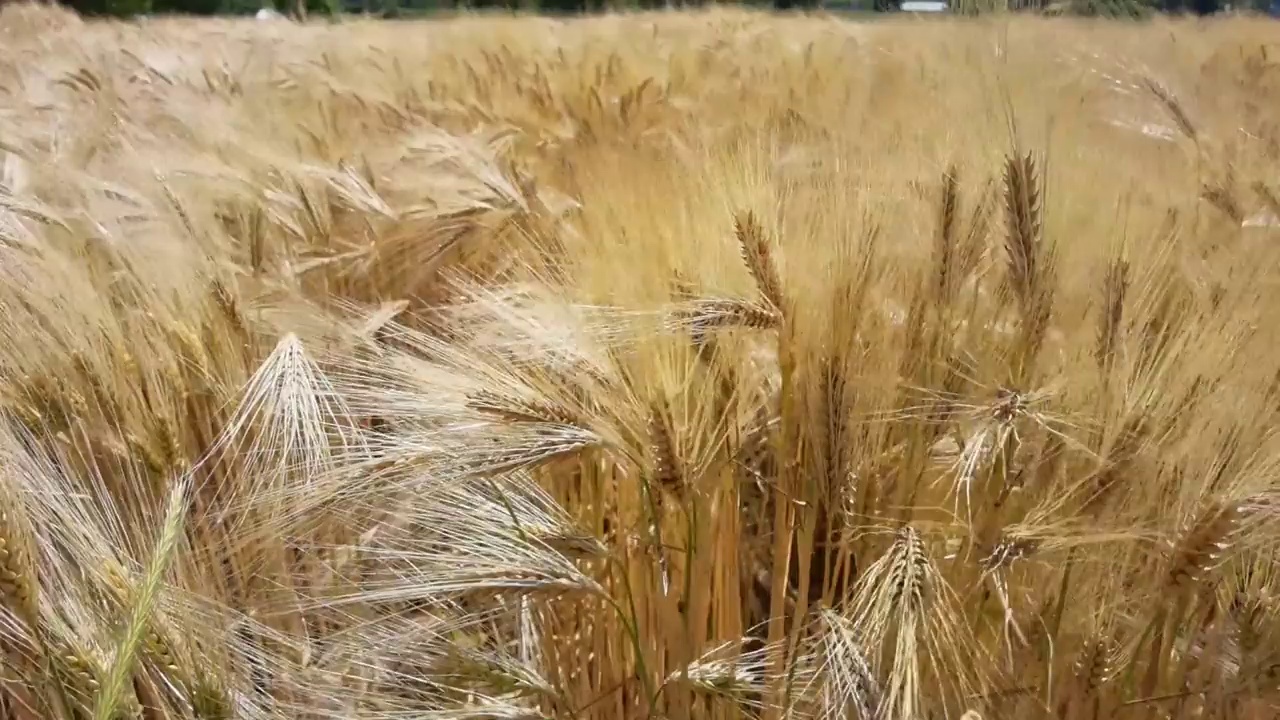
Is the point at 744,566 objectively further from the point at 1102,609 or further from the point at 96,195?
the point at 96,195

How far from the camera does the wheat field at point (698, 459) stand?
493 mm

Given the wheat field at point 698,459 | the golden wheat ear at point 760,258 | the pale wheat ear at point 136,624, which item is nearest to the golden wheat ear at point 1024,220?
the wheat field at point 698,459

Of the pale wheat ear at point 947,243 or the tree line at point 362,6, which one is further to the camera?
the tree line at point 362,6

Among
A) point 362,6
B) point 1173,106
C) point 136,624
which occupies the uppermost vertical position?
point 362,6

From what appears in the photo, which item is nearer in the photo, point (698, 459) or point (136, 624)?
point (136, 624)

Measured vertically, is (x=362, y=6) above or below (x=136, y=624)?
above

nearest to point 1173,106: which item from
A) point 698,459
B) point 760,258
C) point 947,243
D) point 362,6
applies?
point 947,243

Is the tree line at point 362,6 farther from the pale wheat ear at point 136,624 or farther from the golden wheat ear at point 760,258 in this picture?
the pale wheat ear at point 136,624

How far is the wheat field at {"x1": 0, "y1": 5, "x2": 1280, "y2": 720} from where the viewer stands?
49cm

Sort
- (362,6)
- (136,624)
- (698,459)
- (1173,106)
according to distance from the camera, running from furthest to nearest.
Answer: (362,6) < (1173,106) < (698,459) < (136,624)

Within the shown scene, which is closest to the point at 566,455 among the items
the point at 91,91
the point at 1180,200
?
the point at 1180,200

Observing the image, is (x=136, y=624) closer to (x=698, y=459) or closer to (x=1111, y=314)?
(x=698, y=459)

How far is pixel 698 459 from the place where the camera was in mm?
543

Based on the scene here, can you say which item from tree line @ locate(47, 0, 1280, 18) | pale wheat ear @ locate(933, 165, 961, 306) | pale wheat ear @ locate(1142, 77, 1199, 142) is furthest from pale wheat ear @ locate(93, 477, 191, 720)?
tree line @ locate(47, 0, 1280, 18)
